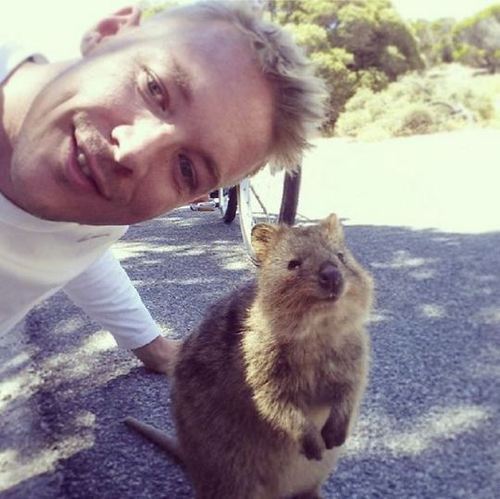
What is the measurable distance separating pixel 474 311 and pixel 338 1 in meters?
13.5

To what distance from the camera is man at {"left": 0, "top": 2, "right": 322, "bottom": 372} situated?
1.66 meters

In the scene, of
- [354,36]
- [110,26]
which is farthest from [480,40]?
[110,26]

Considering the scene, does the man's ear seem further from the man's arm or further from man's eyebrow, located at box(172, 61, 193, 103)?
the man's arm

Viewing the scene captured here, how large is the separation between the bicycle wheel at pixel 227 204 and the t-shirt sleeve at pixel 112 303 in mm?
2496

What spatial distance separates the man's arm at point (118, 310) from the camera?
2.73 meters

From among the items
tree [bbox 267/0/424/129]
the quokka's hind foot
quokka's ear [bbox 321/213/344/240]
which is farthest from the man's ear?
tree [bbox 267/0/424/129]

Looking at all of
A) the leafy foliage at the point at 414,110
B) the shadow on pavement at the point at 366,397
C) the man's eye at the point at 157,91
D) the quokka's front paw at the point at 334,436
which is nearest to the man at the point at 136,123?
the man's eye at the point at 157,91

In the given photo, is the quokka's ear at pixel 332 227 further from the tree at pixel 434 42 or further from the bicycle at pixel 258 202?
the tree at pixel 434 42

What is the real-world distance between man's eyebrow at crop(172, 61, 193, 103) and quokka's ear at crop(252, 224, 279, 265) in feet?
2.09

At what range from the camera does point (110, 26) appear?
2062 mm

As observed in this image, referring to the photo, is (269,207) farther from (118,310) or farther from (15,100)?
(15,100)

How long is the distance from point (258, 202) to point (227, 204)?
26 centimetres

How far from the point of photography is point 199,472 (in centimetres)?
194

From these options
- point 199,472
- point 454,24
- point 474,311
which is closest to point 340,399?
point 199,472
